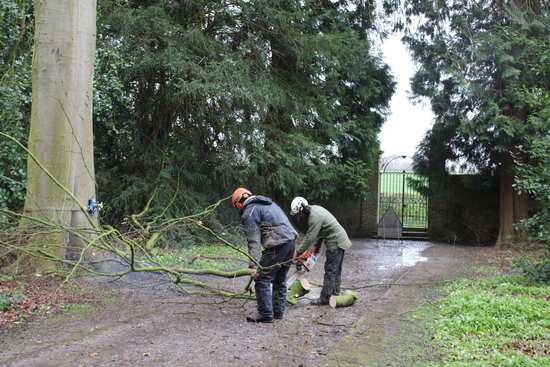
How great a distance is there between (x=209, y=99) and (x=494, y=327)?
8137 millimetres

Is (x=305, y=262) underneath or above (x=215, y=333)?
above

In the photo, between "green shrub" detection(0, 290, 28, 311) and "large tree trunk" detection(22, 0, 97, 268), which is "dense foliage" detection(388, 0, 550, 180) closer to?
"large tree trunk" detection(22, 0, 97, 268)

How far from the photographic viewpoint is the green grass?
3.85 m

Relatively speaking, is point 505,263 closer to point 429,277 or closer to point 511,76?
point 429,277

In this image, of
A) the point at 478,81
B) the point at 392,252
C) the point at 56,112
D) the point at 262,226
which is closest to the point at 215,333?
the point at 262,226

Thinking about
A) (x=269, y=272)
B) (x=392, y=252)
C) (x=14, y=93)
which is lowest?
(x=392, y=252)

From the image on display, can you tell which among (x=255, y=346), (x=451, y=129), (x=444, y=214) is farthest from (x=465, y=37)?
(x=255, y=346)

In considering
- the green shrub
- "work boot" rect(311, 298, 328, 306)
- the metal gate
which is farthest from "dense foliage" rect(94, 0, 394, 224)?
the metal gate

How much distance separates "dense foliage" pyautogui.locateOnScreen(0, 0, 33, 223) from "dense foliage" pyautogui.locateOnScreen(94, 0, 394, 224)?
1.41 metres

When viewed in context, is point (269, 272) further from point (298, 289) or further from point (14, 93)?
point (14, 93)

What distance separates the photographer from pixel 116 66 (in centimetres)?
933

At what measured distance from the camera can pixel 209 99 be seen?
10875 mm

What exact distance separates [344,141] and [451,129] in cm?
342

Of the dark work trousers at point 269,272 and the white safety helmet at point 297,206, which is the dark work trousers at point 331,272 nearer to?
the white safety helmet at point 297,206
